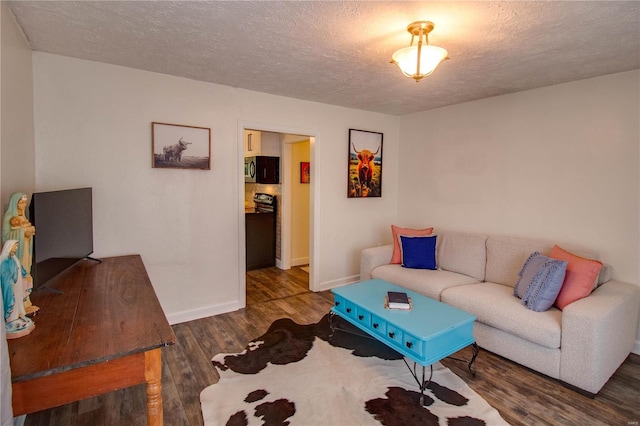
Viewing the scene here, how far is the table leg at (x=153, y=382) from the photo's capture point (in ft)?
4.63

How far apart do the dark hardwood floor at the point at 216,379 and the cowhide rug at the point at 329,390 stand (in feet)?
0.39

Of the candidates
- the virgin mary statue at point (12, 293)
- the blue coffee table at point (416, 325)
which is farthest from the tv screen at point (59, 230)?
the blue coffee table at point (416, 325)

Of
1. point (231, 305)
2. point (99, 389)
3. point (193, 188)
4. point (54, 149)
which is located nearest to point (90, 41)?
point (54, 149)

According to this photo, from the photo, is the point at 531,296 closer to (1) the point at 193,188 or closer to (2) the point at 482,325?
(2) the point at 482,325

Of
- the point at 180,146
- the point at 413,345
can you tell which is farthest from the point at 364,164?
the point at 413,345

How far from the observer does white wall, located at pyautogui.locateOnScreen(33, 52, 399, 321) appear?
8.75 feet

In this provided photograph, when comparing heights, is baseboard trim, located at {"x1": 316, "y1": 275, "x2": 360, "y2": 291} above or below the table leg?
below

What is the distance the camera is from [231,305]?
3.60 metres

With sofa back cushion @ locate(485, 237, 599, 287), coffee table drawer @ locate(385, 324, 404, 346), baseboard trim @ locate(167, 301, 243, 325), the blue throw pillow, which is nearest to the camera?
coffee table drawer @ locate(385, 324, 404, 346)

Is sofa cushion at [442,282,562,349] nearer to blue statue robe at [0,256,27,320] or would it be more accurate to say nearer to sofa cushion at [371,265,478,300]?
sofa cushion at [371,265,478,300]

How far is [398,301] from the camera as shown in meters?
2.57

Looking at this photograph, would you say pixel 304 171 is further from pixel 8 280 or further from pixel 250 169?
pixel 8 280

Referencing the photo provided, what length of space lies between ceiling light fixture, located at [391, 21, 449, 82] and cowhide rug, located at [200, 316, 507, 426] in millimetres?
2097

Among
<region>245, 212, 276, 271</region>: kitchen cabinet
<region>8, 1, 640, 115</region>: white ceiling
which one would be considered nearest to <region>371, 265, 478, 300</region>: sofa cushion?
<region>8, 1, 640, 115</region>: white ceiling
